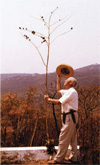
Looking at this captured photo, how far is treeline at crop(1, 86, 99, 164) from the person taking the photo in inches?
280

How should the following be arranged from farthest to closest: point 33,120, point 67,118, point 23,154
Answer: point 33,120 → point 23,154 → point 67,118

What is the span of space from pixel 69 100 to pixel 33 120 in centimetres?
216

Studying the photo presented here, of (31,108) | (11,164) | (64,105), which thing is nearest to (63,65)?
(64,105)

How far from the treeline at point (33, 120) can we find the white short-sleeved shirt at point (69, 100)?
1603 millimetres

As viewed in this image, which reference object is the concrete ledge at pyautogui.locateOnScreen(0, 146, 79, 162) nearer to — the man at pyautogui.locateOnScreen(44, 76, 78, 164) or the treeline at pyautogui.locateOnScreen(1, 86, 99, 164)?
the man at pyautogui.locateOnScreen(44, 76, 78, 164)

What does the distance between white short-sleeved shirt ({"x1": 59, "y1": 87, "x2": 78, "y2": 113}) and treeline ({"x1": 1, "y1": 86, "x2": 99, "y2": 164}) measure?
1.60 m

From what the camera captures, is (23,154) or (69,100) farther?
(23,154)

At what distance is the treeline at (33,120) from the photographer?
→ 711 centimetres

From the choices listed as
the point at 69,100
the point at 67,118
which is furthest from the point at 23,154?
the point at 69,100

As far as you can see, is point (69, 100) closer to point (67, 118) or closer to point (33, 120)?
point (67, 118)

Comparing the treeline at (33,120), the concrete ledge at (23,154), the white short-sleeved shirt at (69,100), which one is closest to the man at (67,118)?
the white short-sleeved shirt at (69,100)

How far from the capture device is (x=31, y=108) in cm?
741

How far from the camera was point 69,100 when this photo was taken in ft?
18.2

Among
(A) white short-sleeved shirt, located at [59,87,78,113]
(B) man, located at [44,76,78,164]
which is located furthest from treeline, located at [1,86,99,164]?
(A) white short-sleeved shirt, located at [59,87,78,113]
